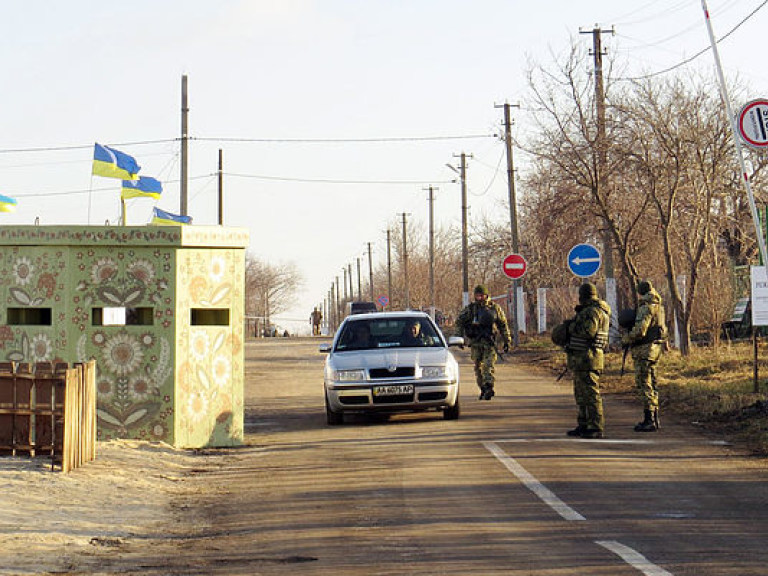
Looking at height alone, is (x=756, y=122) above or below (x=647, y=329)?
above

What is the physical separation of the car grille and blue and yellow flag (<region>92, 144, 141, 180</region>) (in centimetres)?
1065

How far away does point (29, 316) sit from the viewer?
15.2 meters

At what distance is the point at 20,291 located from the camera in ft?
48.0

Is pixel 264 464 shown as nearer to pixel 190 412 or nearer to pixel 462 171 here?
pixel 190 412

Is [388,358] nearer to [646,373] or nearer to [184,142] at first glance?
[646,373]

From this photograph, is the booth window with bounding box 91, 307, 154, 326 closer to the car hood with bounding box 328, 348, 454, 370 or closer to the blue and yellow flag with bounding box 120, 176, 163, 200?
the car hood with bounding box 328, 348, 454, 370

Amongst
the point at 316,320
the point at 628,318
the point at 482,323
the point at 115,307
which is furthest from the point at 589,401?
the point at 316,320

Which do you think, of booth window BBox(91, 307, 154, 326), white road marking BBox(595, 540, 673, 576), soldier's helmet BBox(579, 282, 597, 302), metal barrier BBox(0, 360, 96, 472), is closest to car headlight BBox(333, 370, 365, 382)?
booth window BBox(91, 307, 154, 326)

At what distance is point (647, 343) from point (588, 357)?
3.22ft

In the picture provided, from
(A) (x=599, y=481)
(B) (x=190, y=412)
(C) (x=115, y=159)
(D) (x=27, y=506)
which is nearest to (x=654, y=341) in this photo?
(A) (x=599, y=481)

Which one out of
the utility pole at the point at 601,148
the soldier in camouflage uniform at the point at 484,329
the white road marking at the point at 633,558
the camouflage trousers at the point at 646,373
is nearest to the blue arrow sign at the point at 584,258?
the utility pole at the point at 601,148

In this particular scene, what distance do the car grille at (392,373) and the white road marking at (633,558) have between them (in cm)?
865

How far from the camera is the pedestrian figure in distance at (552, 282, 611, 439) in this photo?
48.0 feet

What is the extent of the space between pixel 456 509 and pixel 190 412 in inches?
244
